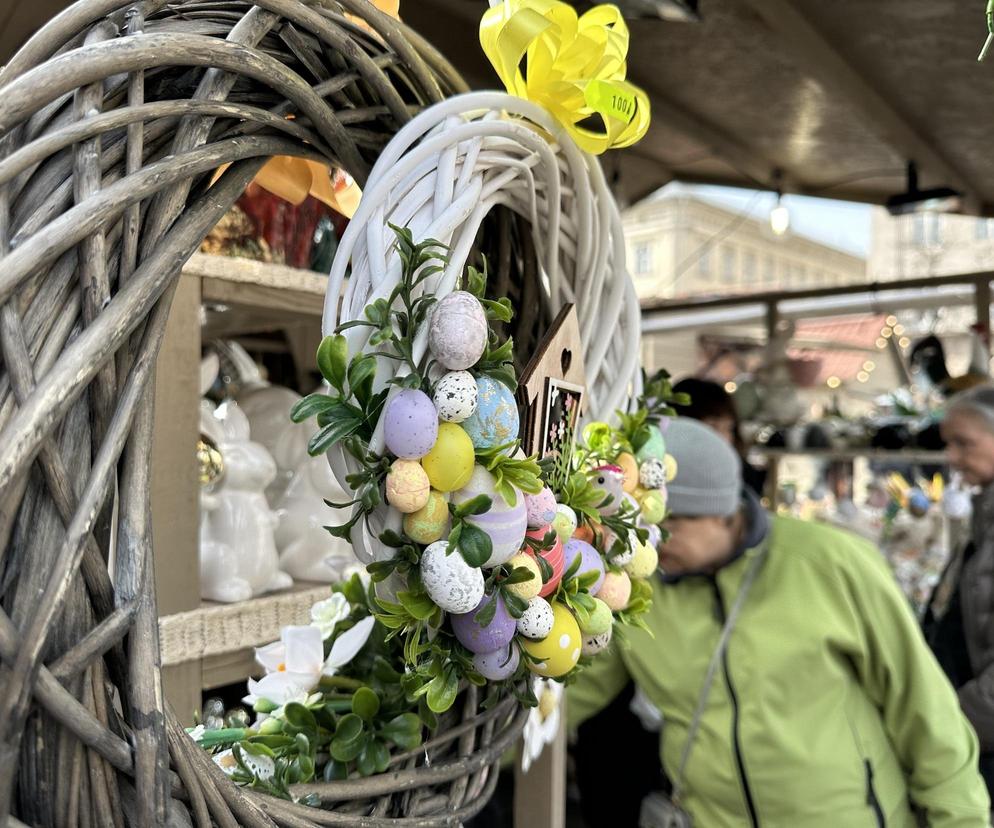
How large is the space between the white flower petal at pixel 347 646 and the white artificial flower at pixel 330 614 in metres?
0.03

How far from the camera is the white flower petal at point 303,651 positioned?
2.41 feet

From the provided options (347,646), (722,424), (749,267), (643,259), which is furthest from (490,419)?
(749,267)

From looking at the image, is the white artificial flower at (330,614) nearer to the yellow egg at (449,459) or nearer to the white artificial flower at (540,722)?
the white artificial flower at (540,722)

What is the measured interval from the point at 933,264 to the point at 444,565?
4.90 meters

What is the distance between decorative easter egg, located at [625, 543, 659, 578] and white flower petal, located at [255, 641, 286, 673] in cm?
31

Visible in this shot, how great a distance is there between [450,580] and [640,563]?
0.80 feet

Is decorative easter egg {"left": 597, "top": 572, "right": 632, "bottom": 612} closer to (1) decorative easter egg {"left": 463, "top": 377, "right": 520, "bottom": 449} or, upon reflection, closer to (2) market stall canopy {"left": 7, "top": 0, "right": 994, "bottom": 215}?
(1) decorative easter egg {"left": 463, "top": 377, "right": 520, "bottom": 449}

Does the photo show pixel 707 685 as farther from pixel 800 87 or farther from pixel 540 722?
pixel 800 87

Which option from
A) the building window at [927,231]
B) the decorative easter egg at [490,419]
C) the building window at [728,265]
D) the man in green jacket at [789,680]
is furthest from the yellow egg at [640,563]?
the building window at [728,265]

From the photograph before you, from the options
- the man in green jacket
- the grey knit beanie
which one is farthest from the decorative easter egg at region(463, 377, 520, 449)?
the grey knit beanie

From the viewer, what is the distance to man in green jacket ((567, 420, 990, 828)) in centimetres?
129

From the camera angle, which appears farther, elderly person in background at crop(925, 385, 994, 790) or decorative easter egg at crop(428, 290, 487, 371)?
elderly person in background at crop(925, 385, 994, 790)

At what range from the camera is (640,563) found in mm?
645

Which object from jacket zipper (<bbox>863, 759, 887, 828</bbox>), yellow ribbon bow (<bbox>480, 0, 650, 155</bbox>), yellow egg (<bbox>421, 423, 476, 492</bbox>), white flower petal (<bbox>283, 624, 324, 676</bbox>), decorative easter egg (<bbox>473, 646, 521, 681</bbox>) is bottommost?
jacket zipper (<bbox>863, 759, 887, 828</bbox>)
